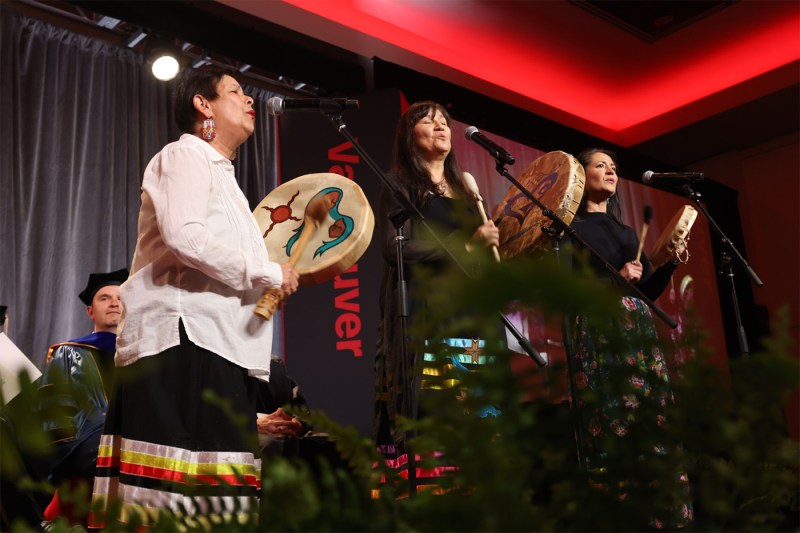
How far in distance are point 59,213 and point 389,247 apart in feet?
9.28

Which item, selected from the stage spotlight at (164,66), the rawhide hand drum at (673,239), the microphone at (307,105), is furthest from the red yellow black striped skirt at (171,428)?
the stage spotlight at (164,66)

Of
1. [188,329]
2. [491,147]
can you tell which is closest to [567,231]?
[491,147]

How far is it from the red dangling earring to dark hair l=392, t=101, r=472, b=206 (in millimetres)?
885

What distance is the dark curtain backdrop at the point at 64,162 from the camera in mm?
4797

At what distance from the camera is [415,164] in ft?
10.6

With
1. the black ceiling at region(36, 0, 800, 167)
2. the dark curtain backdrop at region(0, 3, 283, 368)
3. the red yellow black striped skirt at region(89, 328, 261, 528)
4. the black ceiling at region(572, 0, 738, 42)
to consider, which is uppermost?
the black ceiling at region(572, 0, 738, 42)

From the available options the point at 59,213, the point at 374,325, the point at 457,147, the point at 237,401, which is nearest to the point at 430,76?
Result: the point at 457,147

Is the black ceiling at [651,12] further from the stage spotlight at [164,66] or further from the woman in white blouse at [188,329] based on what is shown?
the woman in white blouse at [188,329]

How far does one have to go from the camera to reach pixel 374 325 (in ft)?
17.2

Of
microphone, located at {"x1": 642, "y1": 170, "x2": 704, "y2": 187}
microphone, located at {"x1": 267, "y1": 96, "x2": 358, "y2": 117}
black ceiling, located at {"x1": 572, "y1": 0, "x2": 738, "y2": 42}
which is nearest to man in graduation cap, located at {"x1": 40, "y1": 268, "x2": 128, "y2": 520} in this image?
microphone, located at {"x1": 267, "y1": 96, "x2": 358, "y2": 117}

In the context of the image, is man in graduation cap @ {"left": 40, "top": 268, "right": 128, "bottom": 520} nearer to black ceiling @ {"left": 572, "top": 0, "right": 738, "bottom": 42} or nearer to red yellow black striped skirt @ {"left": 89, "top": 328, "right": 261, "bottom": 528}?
red yellow black striped skirt @ {"left": 89, "top": 328, "right": 261, "bottom": 528}

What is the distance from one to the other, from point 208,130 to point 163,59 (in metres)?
3.16

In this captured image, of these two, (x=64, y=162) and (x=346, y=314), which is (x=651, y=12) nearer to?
(x=346, y=314)

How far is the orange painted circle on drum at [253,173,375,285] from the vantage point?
8.02 feet
